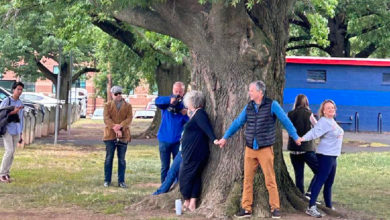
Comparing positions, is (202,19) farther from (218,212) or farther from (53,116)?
(53,116)

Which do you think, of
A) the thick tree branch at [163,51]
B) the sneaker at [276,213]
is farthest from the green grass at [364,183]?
the thick tree branch at [163,51]

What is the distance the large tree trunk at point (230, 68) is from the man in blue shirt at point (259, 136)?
214mm

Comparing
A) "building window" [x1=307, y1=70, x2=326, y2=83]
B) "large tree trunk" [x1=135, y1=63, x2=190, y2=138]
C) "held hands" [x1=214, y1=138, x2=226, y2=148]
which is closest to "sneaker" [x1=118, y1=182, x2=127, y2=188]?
"held hands" [x1=214, y1=138, x2=226, y2=148]

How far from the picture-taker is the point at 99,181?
12203 millimetres

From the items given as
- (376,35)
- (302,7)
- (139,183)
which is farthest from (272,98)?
(376,35)

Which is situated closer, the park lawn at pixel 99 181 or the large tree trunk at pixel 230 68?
the large tree trunk at pixel 230 68

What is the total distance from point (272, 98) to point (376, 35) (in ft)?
73.5

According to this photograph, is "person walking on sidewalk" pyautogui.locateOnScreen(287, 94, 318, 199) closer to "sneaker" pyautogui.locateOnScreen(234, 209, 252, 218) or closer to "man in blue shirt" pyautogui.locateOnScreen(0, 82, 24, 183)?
"sneaker" pyautogui.locateOnScreen(234, 209, 252, 218)

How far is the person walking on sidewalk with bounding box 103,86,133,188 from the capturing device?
1138 cm

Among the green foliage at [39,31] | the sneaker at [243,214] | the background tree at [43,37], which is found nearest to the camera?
the sneaker at [243,214]

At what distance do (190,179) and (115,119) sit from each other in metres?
2.95

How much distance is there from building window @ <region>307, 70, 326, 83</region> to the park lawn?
11.7 m

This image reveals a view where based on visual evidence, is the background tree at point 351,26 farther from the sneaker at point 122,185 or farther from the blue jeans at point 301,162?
the blue jeans at point 301,162

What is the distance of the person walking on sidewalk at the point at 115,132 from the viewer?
1138 centimetres
